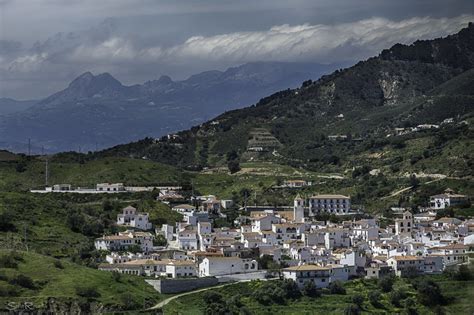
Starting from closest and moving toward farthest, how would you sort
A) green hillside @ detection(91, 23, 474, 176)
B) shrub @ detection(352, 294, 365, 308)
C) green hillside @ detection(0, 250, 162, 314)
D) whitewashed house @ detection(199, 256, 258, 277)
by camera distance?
green hillside @ detection(0, 250, 162, 314), shrub @ detection(352, 294, 365, 308), whitewashed house @ detection(199, 256, 258, 277), green hillside @ detection(91, 23, 474, 176)

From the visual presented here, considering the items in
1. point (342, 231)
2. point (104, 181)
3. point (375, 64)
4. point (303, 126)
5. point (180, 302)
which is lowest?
point (180, 302)

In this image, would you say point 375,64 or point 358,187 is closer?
point 358,187

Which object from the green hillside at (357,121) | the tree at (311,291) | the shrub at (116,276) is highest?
the green hillside at (357,121)

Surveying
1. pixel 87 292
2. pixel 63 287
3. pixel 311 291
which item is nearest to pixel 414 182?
pixel 311 291

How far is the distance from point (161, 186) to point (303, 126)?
31.9 metres

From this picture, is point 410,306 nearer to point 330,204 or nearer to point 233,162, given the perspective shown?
point 330,204

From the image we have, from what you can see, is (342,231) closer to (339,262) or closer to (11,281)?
(339,262)

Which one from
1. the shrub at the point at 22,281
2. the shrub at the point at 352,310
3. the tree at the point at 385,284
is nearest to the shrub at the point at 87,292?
the shrub at the point at 22,281

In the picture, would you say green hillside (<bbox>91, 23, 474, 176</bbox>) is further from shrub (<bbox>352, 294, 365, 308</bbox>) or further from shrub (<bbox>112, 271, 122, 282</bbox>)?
shrub (<bbox>112, 271, 122, 282</bbox>)

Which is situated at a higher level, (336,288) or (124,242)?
(124,242)

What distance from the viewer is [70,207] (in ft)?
175

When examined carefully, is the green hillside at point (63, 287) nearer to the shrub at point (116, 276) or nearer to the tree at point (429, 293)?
the shrub at point (116, 276)

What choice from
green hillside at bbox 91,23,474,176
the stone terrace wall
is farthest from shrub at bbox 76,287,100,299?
green hillside at bbox 91,23,474,176

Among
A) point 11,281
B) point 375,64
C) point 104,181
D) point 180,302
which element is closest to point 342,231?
point 180,302
